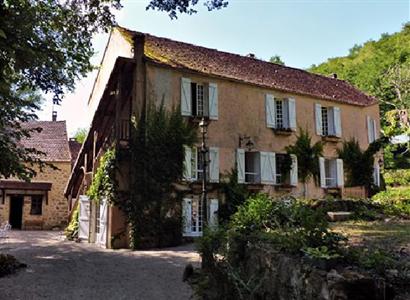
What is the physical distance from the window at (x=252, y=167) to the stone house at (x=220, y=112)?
4 cm

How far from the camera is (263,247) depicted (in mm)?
5629

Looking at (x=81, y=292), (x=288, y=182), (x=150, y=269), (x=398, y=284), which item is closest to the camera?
(x=398, y=284)


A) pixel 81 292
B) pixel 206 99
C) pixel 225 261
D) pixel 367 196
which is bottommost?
pixel 81 292

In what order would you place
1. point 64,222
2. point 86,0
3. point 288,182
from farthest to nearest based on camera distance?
point 64,222, point 288,182, point 86,0

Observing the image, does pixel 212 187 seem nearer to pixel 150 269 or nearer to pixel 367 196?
pixel 150 269

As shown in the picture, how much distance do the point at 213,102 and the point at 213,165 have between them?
8.15ft

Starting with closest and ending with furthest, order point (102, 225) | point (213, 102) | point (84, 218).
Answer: point (102, 225) → point (213, 102) → point (84, 218)

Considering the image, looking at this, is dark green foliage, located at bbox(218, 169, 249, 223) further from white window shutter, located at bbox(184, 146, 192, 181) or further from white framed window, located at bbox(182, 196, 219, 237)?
white window shutter, located at bbox(184, 146, 192, 181)

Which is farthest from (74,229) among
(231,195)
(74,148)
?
(74,148)

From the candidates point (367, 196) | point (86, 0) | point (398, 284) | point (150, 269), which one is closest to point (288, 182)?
point (367, 196)

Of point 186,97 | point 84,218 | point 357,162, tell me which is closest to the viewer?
point 186,97

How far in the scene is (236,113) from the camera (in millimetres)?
16062

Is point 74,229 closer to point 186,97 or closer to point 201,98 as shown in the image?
point 186,97

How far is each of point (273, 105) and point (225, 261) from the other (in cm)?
1160
